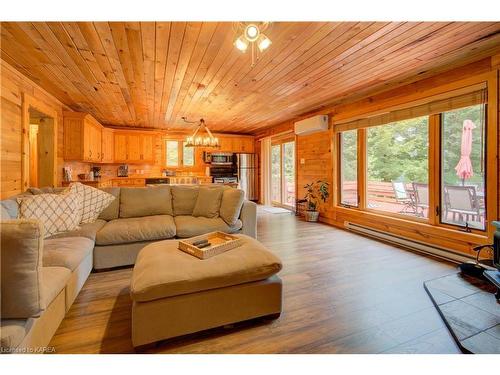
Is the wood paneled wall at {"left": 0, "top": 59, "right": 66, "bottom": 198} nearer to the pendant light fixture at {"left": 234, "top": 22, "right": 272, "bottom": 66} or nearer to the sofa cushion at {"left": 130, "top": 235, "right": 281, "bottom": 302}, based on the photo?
the sofa cushion at {"left": 130, "top": 235, "right": 281, "bottom": 302}

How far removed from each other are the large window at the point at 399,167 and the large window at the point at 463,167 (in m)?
0.23

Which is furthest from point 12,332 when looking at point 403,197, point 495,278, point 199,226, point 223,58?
point 403,197

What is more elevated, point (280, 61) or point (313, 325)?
point (280, 61)

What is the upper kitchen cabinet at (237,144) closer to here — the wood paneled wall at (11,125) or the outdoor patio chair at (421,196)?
the wood paneled wall at (11,125)

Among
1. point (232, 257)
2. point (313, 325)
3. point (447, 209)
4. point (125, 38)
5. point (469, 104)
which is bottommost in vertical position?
point (313, 325)

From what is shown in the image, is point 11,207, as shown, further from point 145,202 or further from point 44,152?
point 44,152

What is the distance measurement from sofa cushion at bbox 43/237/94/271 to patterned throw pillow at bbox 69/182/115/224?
2.15 ft

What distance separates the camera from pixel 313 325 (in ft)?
5.80

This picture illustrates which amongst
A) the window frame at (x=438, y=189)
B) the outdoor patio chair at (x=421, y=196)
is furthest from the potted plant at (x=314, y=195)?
the outdoor patio chair at (x=421, y=196)

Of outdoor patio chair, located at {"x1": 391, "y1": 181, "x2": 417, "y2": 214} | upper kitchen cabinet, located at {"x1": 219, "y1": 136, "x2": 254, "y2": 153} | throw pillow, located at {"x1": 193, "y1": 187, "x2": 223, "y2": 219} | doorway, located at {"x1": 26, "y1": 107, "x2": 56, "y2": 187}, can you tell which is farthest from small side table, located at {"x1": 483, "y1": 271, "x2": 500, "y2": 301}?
upper kitchen cabinet, located at {"x1": 219, "y1": 136, "x2": 254, "y2": 153}

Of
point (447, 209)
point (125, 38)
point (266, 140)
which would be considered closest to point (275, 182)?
point (266, 140)

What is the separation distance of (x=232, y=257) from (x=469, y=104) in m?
3.18
